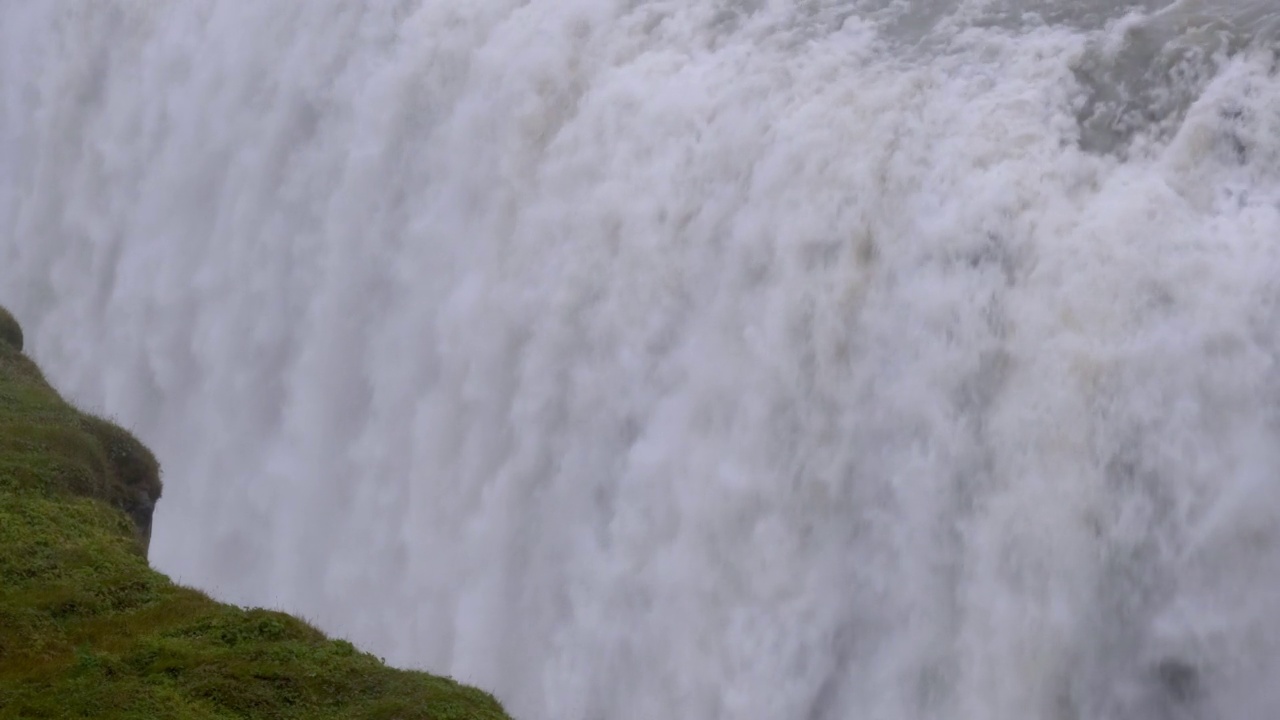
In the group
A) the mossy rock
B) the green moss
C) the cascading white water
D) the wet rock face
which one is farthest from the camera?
the mossy rock

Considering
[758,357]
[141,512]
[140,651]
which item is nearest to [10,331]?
[141,512]

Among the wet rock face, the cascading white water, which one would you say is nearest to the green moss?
the wet rock face

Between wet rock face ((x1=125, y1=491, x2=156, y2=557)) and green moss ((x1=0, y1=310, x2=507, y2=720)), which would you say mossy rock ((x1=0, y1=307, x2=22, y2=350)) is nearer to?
wet rock face ((x1=125, y1=491, x2=156, y2=557))

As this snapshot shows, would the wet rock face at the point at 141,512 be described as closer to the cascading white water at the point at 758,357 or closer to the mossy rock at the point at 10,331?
the cascading white water at the point at 758,357

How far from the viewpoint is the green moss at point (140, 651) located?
465 inches

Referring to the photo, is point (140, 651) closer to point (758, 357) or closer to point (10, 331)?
point (758, 357)

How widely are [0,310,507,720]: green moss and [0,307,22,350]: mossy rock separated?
7273 millimetres

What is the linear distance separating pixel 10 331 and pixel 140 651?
1200 centimetres

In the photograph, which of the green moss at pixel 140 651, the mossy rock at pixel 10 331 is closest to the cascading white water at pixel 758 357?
the mossy rock at pixel 10 331

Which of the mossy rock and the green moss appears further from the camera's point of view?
the mossy rock

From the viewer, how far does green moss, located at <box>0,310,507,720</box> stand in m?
11.8

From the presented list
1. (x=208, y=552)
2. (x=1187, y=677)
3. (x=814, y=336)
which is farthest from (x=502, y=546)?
(x=1187, y=677)

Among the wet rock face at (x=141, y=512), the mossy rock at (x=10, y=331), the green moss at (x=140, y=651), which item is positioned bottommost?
the green moss at (x=140, y=651)

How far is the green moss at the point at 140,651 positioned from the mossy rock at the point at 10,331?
23.9ft
